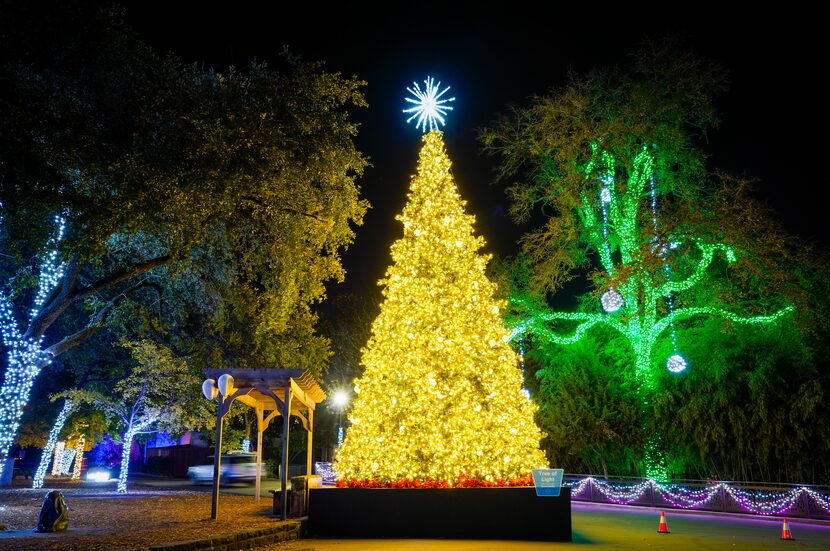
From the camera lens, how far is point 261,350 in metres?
18.3

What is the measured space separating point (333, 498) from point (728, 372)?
44.9ft

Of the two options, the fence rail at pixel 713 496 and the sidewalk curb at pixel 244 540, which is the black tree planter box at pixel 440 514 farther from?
the fence rail at pixel 713 496

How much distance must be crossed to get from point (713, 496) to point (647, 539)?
771 centimetres

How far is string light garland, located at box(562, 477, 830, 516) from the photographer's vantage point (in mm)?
16438

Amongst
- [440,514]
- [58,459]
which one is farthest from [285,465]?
[58,459]

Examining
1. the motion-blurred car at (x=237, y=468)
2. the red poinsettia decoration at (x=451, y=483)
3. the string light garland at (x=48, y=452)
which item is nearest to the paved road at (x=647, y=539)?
the red poinsettia decoration at (x=451, y=483)

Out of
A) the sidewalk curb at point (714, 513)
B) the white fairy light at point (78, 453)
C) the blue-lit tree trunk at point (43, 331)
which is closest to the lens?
the blue-lit tree trunk at point (43, 331)

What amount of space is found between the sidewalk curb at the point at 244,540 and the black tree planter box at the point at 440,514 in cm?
53

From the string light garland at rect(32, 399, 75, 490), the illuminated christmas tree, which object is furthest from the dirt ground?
the string light garland at rect(32, 399, 75, 490)

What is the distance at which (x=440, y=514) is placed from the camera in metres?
12.1

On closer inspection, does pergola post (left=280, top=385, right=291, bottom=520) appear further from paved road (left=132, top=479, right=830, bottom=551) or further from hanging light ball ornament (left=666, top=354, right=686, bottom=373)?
hanging light ball ornament (left=666, top=354, right=686, bottom=373)

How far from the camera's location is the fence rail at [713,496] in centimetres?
1627

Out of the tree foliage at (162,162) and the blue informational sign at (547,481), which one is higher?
the tree foliage at (162,162)

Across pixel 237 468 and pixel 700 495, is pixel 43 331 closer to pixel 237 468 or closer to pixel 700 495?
pixel 700 495
